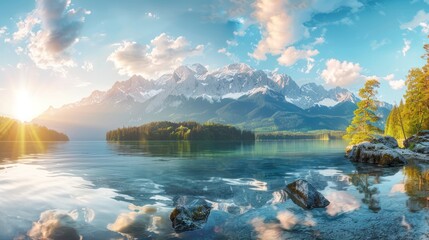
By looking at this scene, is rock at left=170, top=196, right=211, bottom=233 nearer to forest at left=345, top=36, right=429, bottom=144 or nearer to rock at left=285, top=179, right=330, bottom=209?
rock at left=285, top=179, right=330, bottom=209

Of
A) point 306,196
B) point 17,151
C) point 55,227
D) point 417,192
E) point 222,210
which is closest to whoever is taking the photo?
point 55,227

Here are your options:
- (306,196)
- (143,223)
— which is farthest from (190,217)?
(306,196)

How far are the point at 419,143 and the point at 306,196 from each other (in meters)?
54.4

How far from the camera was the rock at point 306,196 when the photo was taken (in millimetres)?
19972

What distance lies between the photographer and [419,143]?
6159 centimetres

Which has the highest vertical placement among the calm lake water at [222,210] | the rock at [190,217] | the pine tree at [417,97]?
the pine tree at [417,97]

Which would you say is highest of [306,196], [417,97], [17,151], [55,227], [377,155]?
[417,97]

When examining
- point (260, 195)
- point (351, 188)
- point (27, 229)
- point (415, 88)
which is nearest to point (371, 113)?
point (415, 88)

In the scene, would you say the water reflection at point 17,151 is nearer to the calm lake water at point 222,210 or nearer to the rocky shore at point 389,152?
the calm lake water at point 222,210

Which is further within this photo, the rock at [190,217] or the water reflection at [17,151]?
the water reflection at [17,151]

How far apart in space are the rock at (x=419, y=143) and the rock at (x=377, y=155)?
12337 mm

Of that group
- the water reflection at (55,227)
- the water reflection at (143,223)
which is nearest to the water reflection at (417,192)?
the water reflection at (143,223)

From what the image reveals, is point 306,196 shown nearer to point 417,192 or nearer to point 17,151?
point 417,192

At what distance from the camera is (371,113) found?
216 ft
